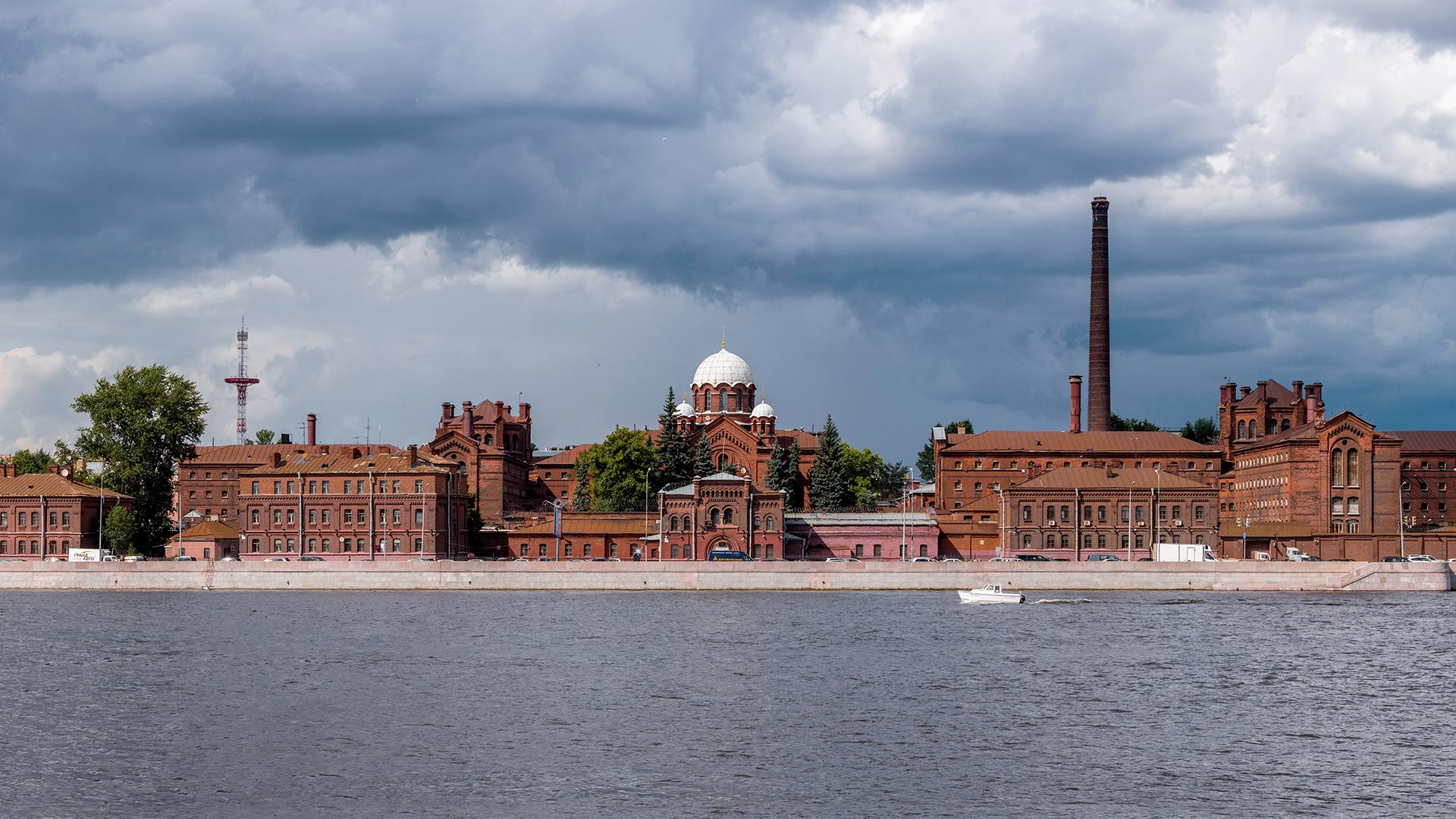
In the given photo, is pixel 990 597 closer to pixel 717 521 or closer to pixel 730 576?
pixel 730 576

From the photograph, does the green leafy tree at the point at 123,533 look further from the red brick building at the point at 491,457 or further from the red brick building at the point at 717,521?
the red brick building at the point at 717,521

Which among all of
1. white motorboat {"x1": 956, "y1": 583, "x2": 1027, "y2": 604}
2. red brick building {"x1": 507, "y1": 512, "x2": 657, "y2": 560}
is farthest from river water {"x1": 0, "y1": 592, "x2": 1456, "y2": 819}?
red brick building {"x1": 507, "y1": 512, "x2": 657, "y2": 560}

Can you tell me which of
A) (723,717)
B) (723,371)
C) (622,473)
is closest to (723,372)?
(723,371)

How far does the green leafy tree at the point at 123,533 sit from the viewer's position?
11762 centimetres

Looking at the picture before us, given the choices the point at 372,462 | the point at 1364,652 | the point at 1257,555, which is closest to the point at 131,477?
the point at 372,462

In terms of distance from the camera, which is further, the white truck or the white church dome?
the white church dome

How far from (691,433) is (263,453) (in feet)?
128

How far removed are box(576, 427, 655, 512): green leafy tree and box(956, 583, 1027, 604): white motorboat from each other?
4488cm

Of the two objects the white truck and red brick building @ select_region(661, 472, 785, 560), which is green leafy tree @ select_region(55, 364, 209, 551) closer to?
red brick building @ select_region(661, 472, 785, 560)

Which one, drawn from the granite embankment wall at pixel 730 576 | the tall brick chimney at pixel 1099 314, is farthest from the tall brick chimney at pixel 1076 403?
the granite embankment wall at pixel 730 576

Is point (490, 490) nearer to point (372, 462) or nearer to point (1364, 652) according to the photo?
point (372, 462)

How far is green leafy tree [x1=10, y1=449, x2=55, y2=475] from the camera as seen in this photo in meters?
167

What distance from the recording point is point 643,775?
35.4 meters

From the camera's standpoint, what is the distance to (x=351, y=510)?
389 ft
